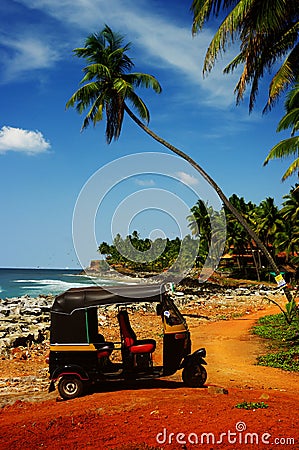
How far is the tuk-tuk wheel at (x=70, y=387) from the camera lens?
308 inches

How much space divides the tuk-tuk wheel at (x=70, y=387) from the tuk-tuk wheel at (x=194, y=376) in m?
1.92

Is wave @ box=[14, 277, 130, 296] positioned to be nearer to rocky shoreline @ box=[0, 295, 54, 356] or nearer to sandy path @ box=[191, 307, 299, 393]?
rocky shoreline @ box=[0, 295, 54, 356]

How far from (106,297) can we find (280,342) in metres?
7.80

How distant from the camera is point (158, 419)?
5.93 m

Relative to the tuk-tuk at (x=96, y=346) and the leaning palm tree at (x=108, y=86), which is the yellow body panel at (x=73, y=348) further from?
the leaning palm tree at (x=108, y=86)

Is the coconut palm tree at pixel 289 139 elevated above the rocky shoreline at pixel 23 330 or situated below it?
above

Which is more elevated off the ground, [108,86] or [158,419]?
[108,86]

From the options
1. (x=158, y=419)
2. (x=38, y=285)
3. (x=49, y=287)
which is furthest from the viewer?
(x=38, y=285)

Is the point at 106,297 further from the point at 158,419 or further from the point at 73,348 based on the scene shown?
the point at 158,419

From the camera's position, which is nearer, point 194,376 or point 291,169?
point 194,376

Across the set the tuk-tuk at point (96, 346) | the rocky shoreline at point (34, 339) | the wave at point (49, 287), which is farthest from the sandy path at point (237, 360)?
the wave at point (49, 287)

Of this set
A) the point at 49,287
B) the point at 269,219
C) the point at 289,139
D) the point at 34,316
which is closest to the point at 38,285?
the point at 49,287

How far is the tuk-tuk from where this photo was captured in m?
7.86

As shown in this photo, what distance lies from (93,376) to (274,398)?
3116 millimetres
